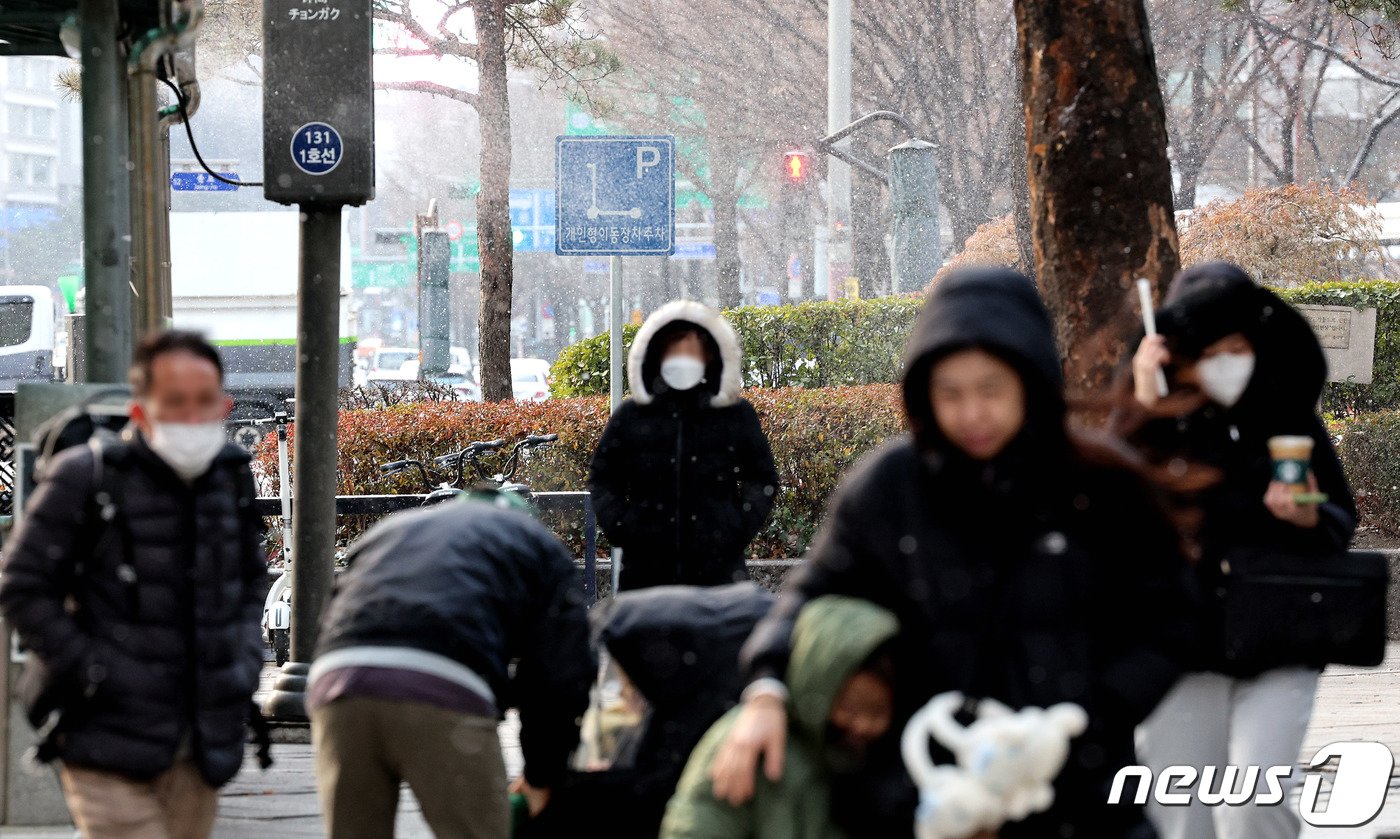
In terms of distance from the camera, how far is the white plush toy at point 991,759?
273 centimetres

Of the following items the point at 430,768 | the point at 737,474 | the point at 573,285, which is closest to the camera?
the point at 430,768

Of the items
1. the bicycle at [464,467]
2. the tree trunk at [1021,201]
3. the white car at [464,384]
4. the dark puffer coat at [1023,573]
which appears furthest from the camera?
the white car at [464,384]

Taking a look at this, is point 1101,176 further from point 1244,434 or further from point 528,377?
point 528,377

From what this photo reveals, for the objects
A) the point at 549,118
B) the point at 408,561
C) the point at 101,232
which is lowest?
the point at 408,561

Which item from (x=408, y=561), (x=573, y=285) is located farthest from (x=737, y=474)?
(x=573, y=285)

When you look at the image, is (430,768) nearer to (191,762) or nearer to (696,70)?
(191,762)

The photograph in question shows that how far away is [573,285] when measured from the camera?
59.6 meters

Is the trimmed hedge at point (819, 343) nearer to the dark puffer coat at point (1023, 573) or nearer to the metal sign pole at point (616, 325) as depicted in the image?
the metal sign pole at point (616, 325)

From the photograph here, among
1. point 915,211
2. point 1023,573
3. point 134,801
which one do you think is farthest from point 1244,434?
point 915,211

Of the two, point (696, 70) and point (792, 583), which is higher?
point (696, 70)

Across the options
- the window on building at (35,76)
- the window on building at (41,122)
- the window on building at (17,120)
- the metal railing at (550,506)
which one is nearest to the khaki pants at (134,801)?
the metal railing at (550,506)

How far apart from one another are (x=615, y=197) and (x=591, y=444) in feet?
6.99

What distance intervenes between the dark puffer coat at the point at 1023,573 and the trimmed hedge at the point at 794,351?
10737 millimetres

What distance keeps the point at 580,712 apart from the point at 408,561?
1.80 feet
